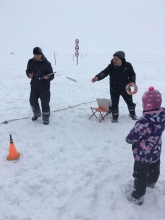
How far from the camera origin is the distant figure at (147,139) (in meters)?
2.39

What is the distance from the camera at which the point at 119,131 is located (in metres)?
5.16

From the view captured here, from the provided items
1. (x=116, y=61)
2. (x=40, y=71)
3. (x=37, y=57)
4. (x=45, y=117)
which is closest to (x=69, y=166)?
(x=45, y=117)

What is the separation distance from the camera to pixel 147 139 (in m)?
2.53

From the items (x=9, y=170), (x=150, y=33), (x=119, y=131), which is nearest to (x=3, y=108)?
(x=9, y=170)

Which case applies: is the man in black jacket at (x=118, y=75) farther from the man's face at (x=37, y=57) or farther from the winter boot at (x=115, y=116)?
the man's face at (x=37, y=57)

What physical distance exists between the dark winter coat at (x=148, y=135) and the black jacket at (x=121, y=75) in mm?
2692

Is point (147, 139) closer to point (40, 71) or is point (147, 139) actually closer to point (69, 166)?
point (69, 166)

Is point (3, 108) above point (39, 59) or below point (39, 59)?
below

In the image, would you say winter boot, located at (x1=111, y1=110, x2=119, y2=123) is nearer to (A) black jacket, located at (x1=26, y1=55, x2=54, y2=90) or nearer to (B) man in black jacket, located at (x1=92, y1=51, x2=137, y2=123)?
(B) man in black jacket, located at (x1=92, y1=51, x2=137, y2=123)

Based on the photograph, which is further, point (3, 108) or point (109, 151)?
point (3, 108)

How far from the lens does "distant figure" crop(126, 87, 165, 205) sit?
7.84 feet

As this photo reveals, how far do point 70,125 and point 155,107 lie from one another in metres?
3.42

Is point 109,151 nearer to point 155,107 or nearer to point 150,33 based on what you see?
point 155,107

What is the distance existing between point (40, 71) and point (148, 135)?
3530 mm
